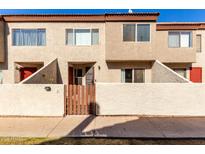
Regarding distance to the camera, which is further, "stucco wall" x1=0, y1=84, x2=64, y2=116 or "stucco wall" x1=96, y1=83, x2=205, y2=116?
"stucco wall" x1=96, y1=83, x2=205, y2=116

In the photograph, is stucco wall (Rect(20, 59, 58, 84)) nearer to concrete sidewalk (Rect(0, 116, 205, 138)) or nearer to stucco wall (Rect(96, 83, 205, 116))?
concrete sidewalk (Rect(0, 116, 205, 138))

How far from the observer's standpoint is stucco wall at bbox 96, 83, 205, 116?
8906 millimetres

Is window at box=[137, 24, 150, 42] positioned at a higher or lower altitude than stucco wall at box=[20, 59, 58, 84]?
higher

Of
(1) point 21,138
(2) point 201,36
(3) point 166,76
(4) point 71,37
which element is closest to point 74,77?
(4) point 71,37

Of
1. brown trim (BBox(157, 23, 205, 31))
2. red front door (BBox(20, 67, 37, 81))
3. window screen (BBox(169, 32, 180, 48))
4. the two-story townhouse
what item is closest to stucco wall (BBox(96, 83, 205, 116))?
the two-story townhouse

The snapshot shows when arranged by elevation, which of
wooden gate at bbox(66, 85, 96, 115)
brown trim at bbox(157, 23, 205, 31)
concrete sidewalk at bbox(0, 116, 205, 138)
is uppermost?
brown trim at bbox(157, 23, 205, 31)

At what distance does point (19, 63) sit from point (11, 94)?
5932mm

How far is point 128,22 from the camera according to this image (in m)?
13.0

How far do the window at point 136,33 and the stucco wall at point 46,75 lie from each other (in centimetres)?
552

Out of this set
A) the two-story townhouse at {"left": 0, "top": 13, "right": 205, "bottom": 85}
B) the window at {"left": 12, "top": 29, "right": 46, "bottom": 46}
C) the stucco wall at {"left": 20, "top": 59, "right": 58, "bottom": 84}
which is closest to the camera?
the stucco wall at {"left": 20, "top": 59, "right": 58, "bottom": 84}

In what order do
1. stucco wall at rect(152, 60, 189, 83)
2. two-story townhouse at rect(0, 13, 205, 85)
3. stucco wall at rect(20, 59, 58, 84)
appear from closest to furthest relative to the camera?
stucco wall at rect(20, 59, 58, 84)
stucco wall at rect(152, 60, 189, 83)
two-story townhouse at rect(0, 13, 205, 85)

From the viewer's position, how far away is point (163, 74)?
12562 mm

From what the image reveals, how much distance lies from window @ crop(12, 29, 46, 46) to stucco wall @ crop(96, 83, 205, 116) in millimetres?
7347

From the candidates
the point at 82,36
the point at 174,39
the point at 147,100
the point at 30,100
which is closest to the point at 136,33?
the point at 174,39
